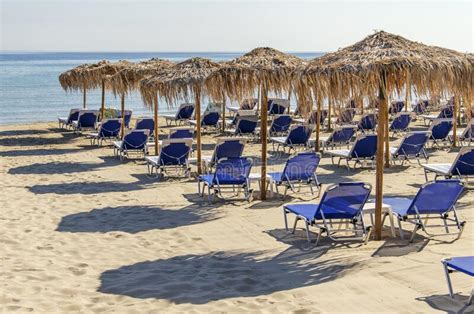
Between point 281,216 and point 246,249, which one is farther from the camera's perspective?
point 281,216

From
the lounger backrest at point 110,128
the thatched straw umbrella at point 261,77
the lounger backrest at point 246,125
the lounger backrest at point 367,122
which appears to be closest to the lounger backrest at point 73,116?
the lounger backrest at point 110,128

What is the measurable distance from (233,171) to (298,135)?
5009 mm

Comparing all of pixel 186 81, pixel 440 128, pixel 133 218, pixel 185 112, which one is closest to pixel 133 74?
pixel 186 81

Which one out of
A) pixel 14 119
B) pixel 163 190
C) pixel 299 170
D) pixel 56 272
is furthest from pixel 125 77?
pixel 14 119

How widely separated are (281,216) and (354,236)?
1.43 meters

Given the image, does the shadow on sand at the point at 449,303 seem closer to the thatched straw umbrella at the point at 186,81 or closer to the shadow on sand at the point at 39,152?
the thatched straw umbrella at the point at 186,81

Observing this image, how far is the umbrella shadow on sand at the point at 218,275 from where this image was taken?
5.93 metres

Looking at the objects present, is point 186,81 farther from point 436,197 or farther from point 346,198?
point 436,197

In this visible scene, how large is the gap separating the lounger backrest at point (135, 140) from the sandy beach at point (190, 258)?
2.72m

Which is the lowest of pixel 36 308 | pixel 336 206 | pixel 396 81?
pixel 36 308

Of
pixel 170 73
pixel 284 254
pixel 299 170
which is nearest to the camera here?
pixel 284 254

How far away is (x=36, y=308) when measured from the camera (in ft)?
18.3

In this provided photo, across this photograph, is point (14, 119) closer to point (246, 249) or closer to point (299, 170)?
point (299, 170)

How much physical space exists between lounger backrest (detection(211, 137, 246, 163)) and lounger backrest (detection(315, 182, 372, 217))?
431cm
